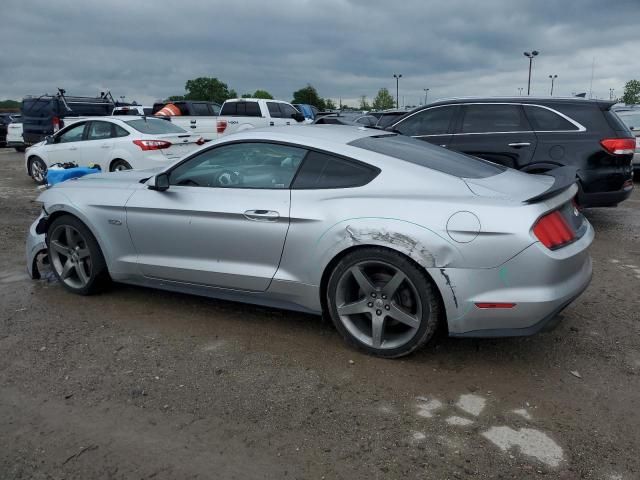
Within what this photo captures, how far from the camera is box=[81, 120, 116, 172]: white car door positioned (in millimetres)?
10500

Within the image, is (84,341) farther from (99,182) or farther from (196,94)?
(196,94)

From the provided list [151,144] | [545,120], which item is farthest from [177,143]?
[545,120]

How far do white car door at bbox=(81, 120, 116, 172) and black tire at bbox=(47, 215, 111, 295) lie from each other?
5.84 metres

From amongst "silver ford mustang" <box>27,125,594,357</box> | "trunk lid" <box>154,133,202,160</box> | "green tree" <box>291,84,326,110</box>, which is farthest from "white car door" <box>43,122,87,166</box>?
"green tree" <box>291,84,326,110</box>

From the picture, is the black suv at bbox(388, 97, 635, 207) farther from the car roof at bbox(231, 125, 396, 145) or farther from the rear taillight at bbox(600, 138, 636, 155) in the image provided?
the car roof at bbox(231, 125, 396, 145)

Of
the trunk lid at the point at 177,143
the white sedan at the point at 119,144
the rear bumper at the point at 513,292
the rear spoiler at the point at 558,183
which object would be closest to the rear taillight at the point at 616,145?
the rear spoiler at the point at 558,183

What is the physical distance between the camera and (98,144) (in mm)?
10625

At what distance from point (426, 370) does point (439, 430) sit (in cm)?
66

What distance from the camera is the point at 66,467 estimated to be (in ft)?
8.60

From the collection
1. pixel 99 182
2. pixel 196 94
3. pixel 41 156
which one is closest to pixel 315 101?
pixel 196 94

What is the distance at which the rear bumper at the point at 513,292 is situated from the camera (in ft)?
10.4

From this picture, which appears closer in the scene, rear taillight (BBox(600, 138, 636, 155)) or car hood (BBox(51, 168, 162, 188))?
car hood (BBox(51, 168, 162, 188))

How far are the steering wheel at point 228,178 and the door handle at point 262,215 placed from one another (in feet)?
1.20

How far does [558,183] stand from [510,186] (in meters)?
0.35
